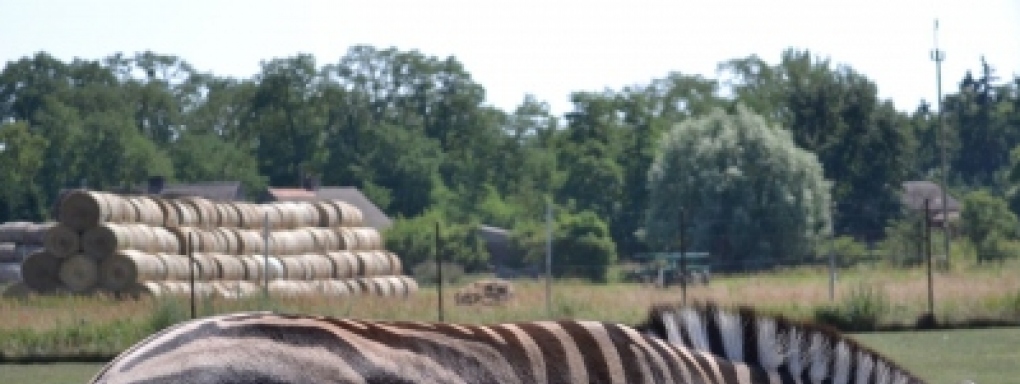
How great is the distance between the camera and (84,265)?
3066 cm

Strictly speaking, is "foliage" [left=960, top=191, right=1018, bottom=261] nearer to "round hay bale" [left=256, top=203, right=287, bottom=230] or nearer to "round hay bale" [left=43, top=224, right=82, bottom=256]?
"round hay bale" [left=256, top=203, right=287, bottom=230]

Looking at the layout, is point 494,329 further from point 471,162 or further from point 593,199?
point 471,162

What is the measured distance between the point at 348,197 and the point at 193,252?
149 feet

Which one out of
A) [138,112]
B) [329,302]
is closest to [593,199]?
[138,112]

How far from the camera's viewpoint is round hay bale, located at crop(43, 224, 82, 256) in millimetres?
30938

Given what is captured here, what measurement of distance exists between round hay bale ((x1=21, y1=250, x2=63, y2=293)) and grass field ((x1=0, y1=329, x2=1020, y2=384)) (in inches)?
490

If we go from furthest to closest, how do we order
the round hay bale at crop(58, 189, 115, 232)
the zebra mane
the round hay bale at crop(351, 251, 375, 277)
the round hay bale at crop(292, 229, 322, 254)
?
the round hay bale at crop(351, 251, 375, 277) < the round hay bale at crop(292, 229, 322, 254) < the round hay bale at crop(58, 189, 115, 232) < the zebra mane

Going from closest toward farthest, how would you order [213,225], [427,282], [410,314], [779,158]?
1. [410,314]
2. [213,225]
3. [427,282]
4. [779,158]

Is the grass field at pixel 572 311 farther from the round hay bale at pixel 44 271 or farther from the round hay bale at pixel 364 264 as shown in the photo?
the round hay bale at pixel 364 264

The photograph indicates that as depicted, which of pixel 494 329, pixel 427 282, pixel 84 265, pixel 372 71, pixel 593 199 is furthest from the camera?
pixel 372 71

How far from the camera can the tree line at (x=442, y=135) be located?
255ft

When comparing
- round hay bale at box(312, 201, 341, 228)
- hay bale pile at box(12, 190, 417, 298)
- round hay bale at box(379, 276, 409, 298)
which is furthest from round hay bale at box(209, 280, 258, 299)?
round hay bale at box(312, 201, 341, 228)

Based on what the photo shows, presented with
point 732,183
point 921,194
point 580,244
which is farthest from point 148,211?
point 921,194

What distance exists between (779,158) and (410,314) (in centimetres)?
4087
